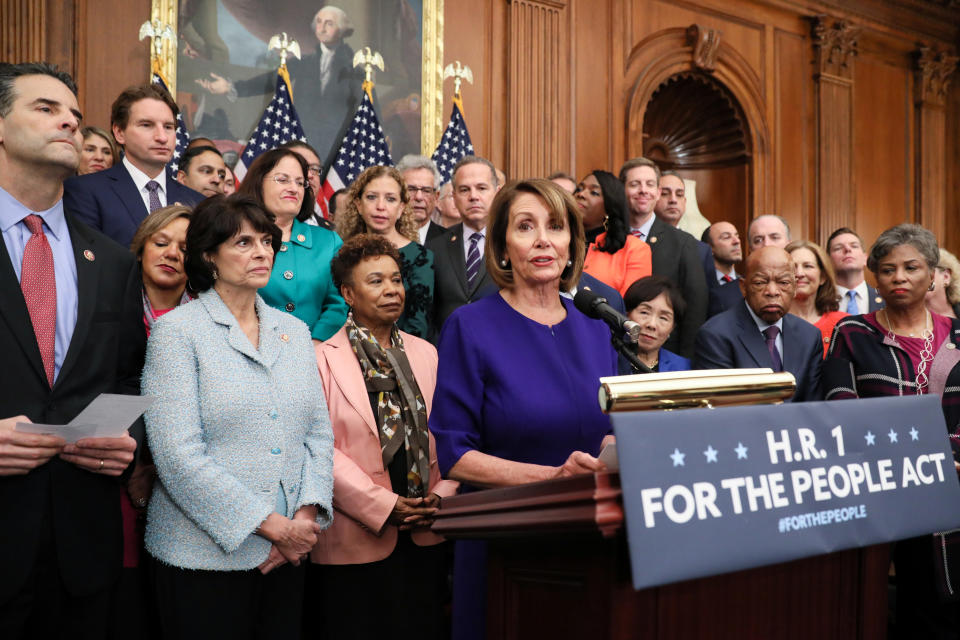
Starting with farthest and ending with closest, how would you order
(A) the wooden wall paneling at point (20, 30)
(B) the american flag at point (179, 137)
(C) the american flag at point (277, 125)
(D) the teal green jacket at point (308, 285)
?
(C) the american flag at point (277, 125) < (B) the american flag at point (179, 137) < (A) the wooden wall paneling at point (20, 30) < (D) the teal green jacket at point (308, 285)

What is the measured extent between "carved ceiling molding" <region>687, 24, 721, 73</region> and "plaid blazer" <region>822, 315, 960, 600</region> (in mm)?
5972

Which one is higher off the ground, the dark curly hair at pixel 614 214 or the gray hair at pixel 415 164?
the gray hair at pixel 415 164

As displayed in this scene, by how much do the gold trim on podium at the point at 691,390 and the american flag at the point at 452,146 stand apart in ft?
16.9

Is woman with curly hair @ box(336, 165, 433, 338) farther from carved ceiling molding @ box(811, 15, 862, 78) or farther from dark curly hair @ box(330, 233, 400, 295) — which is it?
carved ceiling molding @ box(811, 15, 862, 78)

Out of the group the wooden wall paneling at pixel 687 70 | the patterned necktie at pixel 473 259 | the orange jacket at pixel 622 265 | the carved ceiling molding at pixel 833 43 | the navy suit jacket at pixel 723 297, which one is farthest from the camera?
the carved ceiling molding at pixel 833 43

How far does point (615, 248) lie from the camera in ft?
13.7

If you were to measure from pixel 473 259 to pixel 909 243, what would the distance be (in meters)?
1.76

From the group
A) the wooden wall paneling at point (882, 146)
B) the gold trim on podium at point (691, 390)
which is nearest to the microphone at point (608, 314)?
the gold trim on podium at point (691, 390)

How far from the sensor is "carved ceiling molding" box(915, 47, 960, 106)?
1021 cm

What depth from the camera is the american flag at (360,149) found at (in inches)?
244

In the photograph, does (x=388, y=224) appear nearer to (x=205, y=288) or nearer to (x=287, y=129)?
(x=205, y=288)

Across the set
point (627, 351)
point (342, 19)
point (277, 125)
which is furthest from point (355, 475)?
point (342, 19)

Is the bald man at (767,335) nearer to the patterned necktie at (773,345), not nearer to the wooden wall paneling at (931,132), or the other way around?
the patterned necktie at (773,345)

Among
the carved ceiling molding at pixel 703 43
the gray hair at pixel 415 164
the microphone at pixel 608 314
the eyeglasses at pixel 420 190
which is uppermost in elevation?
the carved ceiling molding at pixel 703 43
